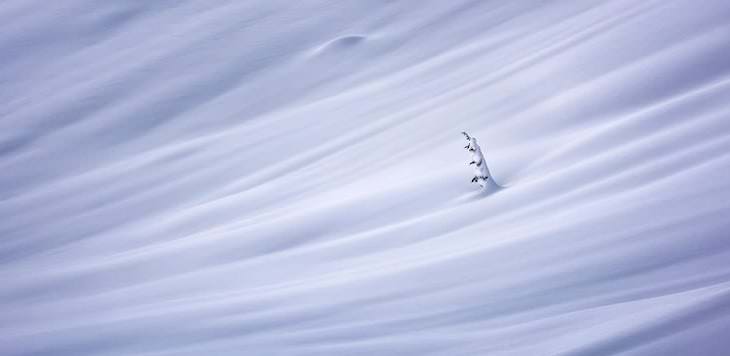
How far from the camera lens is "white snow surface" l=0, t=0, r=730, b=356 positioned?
1.79 metres

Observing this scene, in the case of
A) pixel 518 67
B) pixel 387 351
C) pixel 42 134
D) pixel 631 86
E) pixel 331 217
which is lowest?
pixel 387 351

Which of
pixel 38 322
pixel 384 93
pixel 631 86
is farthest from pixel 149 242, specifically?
pixel 631 86

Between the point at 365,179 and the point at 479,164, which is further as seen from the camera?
the point at 365,179

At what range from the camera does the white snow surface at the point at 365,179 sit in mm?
1790

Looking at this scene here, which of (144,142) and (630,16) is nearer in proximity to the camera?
(630,16)

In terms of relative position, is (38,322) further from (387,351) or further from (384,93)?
(384,93)

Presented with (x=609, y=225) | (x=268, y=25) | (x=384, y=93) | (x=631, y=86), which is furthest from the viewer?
(x=268, y=25)

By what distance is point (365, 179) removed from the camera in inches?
107

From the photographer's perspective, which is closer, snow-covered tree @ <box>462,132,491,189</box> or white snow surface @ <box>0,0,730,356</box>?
white snow surface @ <box>0,0,730,356</box>

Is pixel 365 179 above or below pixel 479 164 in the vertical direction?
above

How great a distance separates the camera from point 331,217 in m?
2.50

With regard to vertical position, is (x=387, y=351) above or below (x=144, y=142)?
below

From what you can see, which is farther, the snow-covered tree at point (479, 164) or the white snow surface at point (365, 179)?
the snow-covered tree at point (479, 164)

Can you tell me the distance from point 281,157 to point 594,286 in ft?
5.15
